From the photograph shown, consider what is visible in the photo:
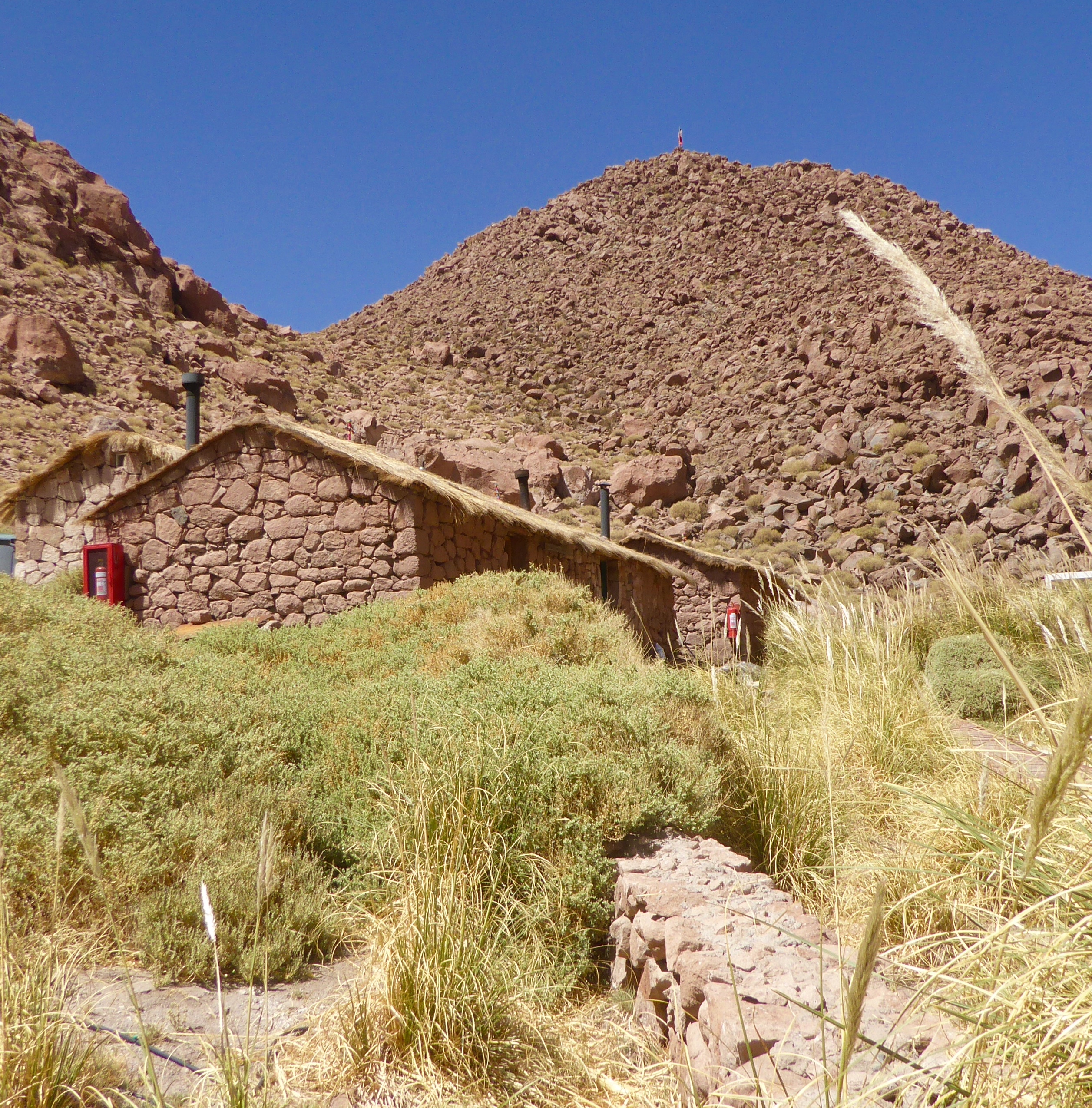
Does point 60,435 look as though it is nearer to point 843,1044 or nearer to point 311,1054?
point 311,1054

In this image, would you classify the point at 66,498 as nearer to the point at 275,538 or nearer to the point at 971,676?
the point at 275,538

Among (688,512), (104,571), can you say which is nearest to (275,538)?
(104,571)

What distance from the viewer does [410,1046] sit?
2.55 meters

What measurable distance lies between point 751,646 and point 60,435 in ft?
55.3

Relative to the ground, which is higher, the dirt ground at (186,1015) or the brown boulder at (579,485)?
the brown boulder at (579,485)

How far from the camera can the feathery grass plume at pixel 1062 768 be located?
3.35ft

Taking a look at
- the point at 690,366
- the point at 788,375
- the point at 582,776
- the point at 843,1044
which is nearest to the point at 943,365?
the point at 788,375

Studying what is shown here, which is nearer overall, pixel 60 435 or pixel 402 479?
pixel 402 479

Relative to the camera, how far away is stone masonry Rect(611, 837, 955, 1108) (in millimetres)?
2001

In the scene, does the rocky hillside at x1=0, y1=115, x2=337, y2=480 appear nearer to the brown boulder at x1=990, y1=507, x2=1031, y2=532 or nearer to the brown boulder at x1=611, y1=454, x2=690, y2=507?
the brown boulder at x1=611, y1=454, x2=690, y2=507

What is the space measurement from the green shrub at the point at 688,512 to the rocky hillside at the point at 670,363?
13 centimetres

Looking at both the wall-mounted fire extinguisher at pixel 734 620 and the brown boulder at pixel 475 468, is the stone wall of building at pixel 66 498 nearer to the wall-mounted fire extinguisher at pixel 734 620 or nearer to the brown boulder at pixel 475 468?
the wall-mounted fire extinguisher at pixel 734 620

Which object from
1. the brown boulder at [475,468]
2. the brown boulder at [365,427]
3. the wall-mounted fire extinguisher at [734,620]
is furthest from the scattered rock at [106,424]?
Answer: the wall-mounted fire extinguisher at [734,620]

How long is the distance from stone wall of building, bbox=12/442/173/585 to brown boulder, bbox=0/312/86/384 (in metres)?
11.8
